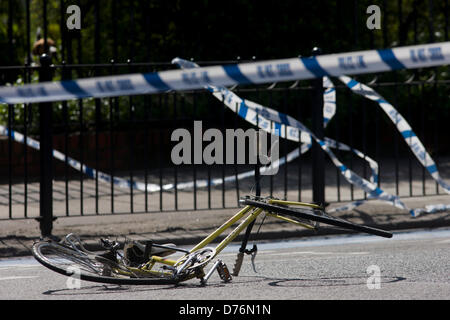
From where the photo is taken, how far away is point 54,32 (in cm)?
2161

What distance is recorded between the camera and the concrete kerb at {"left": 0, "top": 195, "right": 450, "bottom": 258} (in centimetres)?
855

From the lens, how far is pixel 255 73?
18.3 ft

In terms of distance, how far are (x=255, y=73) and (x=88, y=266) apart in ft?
5.62

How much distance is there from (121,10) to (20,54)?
11.0ft

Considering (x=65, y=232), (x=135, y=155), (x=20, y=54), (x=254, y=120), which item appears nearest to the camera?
(x=65, y=232)

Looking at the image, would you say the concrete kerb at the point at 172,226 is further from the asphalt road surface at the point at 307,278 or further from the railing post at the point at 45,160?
the asphalt road surface at the point at 307,278

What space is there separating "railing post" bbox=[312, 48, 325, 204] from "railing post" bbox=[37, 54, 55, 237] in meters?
2.71

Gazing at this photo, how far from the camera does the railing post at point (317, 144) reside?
938 centimetres

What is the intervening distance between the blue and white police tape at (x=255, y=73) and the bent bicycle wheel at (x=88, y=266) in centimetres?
101

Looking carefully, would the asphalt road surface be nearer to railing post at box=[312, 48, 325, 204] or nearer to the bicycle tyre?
the bicycle tyre

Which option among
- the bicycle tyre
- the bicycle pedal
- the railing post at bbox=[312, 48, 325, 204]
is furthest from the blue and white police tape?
the railing post at bbox=[312, 48, 325, 204]

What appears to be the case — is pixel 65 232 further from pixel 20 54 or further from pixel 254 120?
pixel 20 54

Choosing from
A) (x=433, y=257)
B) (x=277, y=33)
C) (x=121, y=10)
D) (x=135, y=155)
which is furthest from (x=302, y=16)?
(x=433, y=257)

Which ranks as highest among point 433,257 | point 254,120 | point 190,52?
point 190,52
